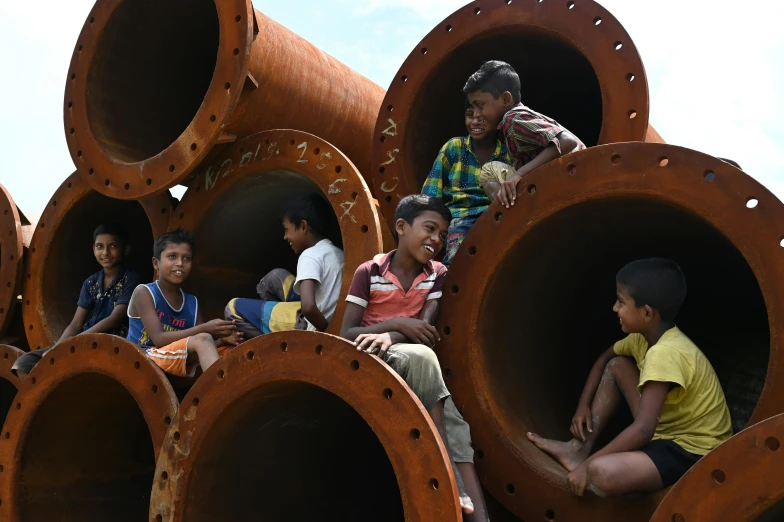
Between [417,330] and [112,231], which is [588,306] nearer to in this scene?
[417,330]

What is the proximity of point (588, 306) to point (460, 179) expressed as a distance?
0.73m

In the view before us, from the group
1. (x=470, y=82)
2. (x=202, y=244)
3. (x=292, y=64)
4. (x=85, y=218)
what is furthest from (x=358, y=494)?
(x=85, y=218)

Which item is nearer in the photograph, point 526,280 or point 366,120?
point 526,280

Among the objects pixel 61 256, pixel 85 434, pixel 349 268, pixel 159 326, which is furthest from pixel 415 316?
pixel 61 256

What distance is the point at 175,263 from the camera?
3.55 metres

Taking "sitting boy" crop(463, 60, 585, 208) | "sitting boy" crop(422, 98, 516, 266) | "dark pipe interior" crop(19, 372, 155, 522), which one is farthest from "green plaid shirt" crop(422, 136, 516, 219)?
"dark pipe interior" crop(19, 372, 155, 522)

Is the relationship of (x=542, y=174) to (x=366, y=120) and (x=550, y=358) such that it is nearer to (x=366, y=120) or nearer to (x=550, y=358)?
(x=550, y=358)

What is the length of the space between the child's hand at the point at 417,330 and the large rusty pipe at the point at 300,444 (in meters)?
0.33

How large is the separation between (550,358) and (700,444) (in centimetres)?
82

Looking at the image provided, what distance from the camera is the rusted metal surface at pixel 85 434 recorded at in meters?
3.00

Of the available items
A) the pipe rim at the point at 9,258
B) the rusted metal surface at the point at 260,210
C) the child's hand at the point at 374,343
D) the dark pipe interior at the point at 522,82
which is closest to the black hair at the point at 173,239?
the rusted metal surface at the point at 260,210

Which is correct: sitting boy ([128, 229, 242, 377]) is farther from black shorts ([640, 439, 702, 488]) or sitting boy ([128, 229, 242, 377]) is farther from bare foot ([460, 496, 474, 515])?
black shorts ([640, 439, 702, 488])

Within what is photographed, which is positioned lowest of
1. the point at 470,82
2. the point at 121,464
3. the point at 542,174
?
the point at 121,464

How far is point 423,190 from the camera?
3.27 m
